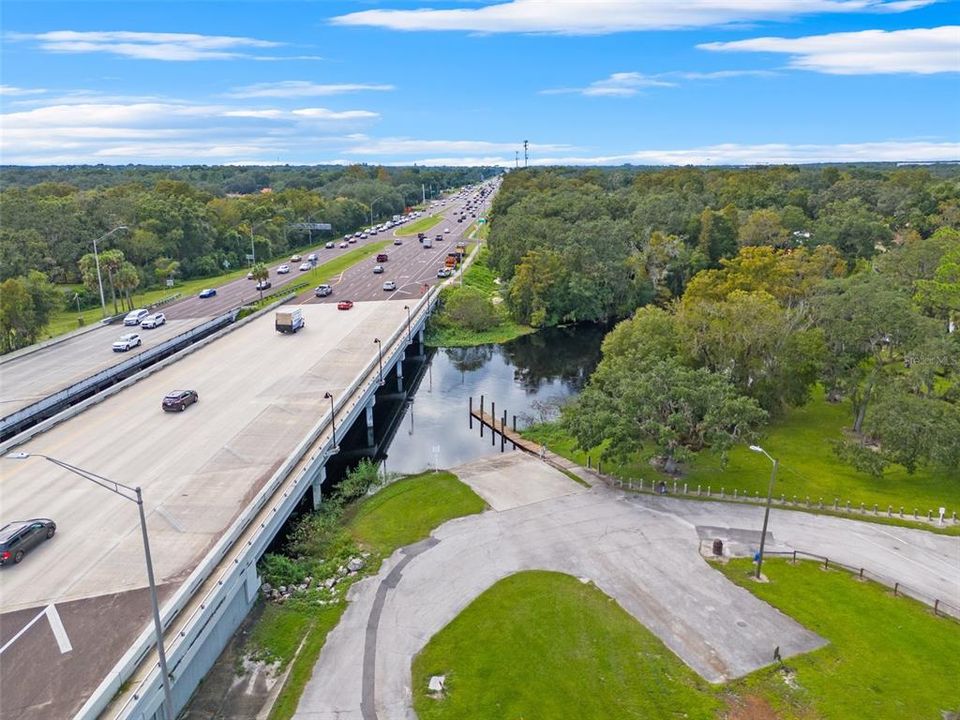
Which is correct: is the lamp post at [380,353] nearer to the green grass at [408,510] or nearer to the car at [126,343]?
the green grass at [408,510]

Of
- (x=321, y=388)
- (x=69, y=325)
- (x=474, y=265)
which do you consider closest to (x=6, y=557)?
(x=321, y=388)

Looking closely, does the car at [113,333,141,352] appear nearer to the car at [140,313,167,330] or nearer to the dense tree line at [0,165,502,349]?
the car at [140,313,167,330]

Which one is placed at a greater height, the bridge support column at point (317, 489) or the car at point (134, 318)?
the car at point (134, 318)

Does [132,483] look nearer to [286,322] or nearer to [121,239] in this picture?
[286,322]

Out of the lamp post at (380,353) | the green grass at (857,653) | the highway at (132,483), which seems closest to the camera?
the highway at (132,483)

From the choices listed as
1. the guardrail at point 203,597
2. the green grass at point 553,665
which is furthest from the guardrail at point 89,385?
the green grass at point 553,665

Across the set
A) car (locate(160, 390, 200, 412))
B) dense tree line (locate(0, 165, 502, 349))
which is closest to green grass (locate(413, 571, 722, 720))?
car (locate(160, 390, 200, 412))

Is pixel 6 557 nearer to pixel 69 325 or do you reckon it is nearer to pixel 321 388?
pixel 321 388

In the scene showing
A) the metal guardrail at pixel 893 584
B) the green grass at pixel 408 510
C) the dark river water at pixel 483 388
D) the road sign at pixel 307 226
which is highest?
the road sign at pixel 307 226
